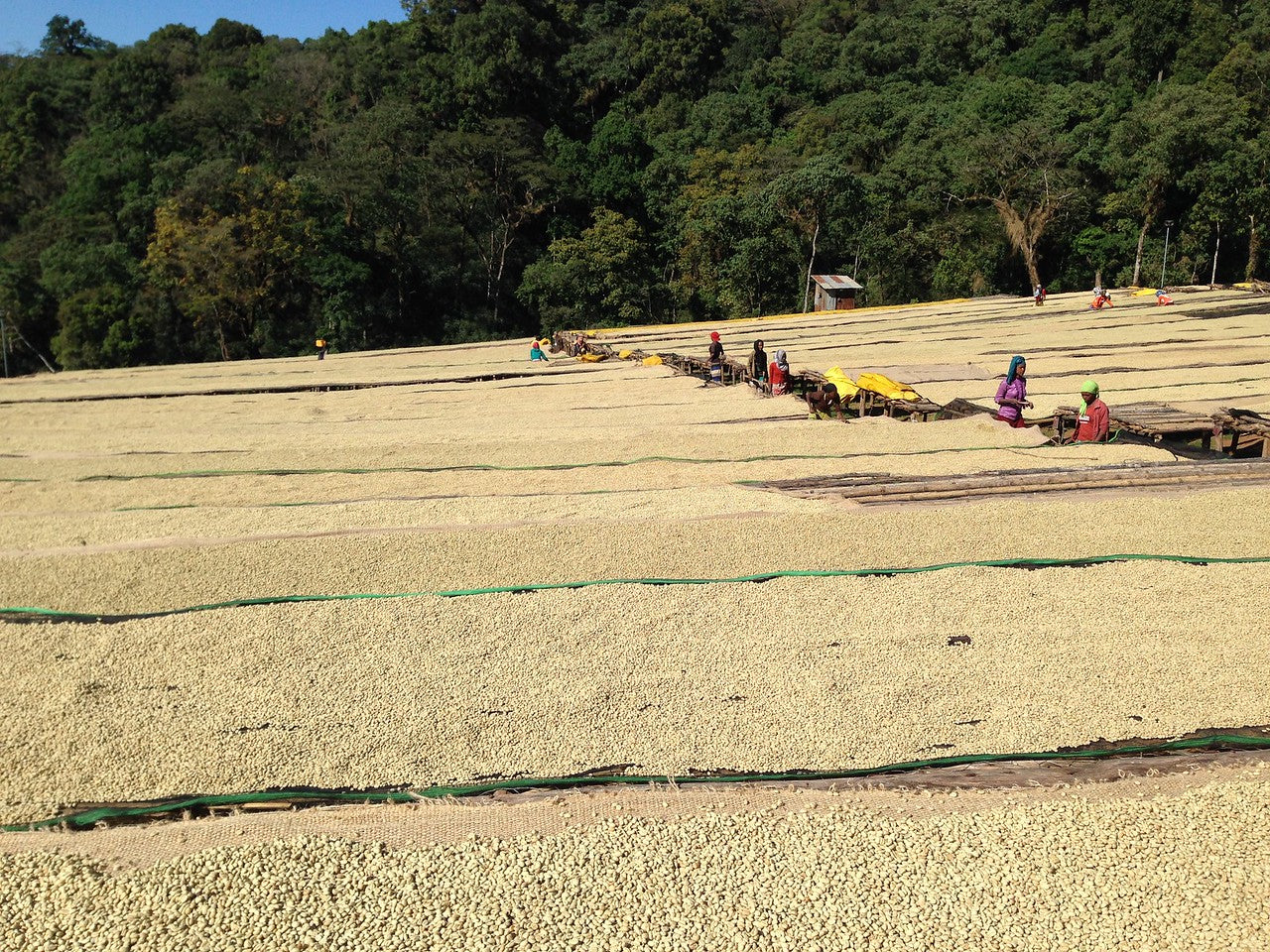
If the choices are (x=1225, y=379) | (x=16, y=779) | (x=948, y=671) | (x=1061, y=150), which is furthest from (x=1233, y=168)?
(x=16, y=779)

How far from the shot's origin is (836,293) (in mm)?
33125

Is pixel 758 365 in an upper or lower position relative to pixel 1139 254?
lower

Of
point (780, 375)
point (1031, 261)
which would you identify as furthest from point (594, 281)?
point (780, 375)

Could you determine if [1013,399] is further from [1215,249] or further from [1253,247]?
[1253,247]

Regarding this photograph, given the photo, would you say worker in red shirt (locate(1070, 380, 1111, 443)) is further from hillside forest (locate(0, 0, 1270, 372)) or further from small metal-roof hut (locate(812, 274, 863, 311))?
hillside forest (locate(0, 0, 1270, 372))

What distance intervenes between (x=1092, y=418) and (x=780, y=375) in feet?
19.1

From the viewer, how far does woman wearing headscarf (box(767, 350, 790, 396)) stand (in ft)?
51.7

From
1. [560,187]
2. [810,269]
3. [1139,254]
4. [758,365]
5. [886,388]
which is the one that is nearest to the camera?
[886,388]

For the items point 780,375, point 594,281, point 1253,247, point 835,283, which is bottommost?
point 780,375

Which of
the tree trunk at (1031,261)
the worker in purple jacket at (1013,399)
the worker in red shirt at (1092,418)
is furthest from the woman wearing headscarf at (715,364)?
the tree trunk at (1031,261)

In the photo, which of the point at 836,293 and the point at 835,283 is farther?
the point at 835,283

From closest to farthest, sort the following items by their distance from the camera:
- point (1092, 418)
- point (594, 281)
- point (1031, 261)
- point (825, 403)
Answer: point (1092, 418) → point (825, 403) → point (594, 281) → point (1031, 261)

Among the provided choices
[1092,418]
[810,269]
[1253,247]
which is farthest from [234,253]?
[1253,247]

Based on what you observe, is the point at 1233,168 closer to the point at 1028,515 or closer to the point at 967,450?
the point at 967,450
